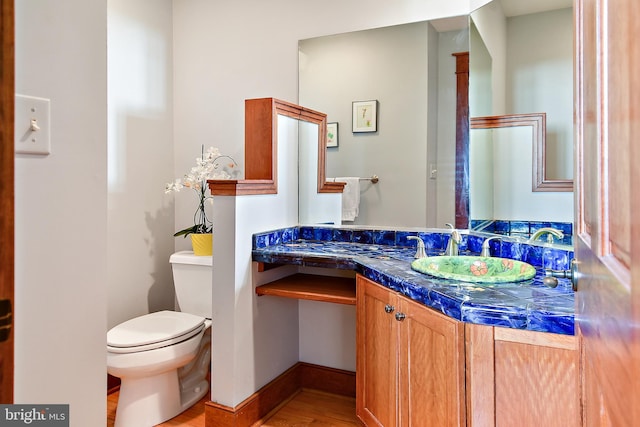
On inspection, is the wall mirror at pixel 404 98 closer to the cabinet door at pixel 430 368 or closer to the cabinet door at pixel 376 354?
the cabinet door at pixel 376 354

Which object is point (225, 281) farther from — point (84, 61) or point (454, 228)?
point (84, 61)

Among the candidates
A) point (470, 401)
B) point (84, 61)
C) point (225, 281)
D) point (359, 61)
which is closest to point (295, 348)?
point (225, 281)

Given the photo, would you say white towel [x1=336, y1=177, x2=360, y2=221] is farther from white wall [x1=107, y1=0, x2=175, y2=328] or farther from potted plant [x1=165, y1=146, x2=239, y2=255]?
white wall [x1=107, y1=0, x2=175, y2=328]

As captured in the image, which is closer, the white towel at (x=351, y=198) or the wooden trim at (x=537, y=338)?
the wooden trim at (x=537, y=338)

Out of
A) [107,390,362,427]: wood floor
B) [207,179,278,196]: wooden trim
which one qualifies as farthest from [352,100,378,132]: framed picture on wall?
[107,390,362,427]: wood floor

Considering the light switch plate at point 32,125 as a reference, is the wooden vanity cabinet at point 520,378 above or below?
below

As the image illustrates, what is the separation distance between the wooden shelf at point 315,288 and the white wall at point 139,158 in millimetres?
989

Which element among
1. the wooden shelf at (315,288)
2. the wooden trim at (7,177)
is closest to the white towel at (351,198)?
the wooden shelf at (315,288)

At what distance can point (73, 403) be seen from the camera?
0.88 m

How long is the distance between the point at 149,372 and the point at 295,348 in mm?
820

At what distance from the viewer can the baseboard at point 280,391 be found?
79.4 inches

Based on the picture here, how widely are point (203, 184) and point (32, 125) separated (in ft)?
6.67

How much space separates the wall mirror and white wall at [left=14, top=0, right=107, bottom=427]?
5.20 feet

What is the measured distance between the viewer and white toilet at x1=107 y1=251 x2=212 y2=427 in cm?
199
